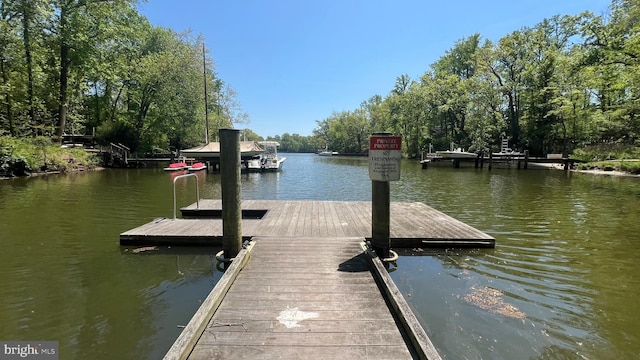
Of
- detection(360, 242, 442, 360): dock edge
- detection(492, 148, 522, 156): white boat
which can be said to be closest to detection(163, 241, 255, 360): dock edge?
detection(360, 242, 442, 360): dock edge

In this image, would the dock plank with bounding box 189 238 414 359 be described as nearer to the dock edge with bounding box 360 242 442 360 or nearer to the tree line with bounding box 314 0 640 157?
the dock edge with bounding box 360 242 442 360

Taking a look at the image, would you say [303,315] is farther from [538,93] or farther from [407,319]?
[538,93]

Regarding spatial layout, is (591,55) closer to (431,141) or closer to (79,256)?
(79,256)

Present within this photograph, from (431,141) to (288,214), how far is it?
4428 centimetres

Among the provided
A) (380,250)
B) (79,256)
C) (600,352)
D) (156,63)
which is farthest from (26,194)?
(156,63)

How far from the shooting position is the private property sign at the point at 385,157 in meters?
4.41

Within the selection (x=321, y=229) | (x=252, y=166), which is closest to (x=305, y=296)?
(x=321, y=229)

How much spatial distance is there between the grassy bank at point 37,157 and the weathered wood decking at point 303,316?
19.1 metres

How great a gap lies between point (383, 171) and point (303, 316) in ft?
7.24

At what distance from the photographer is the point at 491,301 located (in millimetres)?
4125

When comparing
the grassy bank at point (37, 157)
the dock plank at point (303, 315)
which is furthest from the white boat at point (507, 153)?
the grassy bank at point (37, 157)

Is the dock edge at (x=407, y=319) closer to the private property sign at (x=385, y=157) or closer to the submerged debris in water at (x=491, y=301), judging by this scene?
the private property sign at (x=385, y=157)

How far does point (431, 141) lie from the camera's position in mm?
47938

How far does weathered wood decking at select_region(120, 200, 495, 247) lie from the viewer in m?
5.91
